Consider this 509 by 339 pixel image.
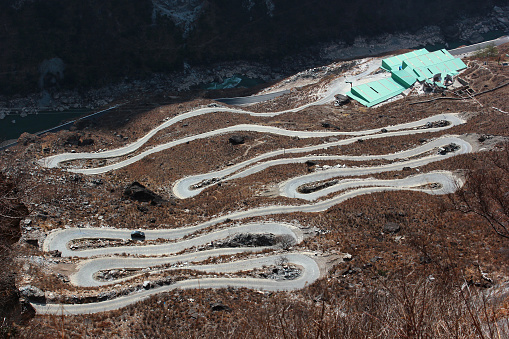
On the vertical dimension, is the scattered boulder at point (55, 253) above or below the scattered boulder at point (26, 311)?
below

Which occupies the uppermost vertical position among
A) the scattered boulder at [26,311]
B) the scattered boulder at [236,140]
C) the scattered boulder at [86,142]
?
the scattered boulder at [236,140]

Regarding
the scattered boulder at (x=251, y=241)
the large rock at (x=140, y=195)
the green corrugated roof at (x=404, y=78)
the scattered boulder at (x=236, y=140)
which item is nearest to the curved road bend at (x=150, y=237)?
the scattered boulder at (x=251, y=241)

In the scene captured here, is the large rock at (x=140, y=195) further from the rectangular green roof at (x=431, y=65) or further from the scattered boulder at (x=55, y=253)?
the rectangular green roof at (x=431, y=65)

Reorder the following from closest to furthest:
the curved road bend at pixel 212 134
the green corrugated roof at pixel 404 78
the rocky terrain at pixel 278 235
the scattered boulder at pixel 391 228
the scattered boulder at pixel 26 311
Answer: the rocky terrain at pixel 278 235, the scattered boulder at pixel 26 311, the scattered boulder at pixel 391 228, the curved road bend at pixel 212 134, the green corrugated roof at pixel 404 78

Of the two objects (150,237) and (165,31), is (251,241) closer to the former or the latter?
(150,237)

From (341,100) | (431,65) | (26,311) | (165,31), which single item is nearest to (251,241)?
(26,311)

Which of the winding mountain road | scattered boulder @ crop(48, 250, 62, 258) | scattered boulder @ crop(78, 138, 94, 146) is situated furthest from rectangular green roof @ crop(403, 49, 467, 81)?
scattered boulder @ crop(48, 250, 62, 258)
